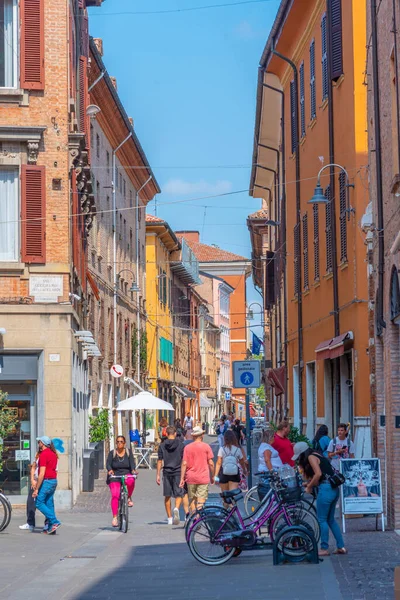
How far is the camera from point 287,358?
36.8 m

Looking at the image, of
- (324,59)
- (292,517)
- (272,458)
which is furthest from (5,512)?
(324,59)

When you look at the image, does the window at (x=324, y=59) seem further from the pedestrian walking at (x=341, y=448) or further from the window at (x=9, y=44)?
the pedestrian walking at (x=341, y=448)

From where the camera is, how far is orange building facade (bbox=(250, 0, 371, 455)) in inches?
901

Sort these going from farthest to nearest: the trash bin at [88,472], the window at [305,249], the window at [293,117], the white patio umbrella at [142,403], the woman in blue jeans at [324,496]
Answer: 1. the white patio umbrella at [142,403]
2. the window at [293,117]
3. the window at [305,249]
4. the trash bin at [88,472]
5. the woman in blue jeans at [324,496]

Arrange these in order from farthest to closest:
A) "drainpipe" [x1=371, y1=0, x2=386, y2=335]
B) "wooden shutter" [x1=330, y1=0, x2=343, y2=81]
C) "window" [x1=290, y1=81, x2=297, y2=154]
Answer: "window" [x1=290, y1=81, x2=297, y2=154] < "wooden shutter" [x1=330, y1=0, x2=343, y2=81] < "drainpipe" [x1=371, y1=0, x2=386, y2=335]

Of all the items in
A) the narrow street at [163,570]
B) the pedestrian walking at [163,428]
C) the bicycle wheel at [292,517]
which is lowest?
the narrow street at [163,570]

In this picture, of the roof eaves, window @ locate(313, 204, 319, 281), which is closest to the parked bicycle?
window @ locate(313, 204, 319, 281)

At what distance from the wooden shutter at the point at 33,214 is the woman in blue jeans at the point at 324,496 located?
10979 millimetres

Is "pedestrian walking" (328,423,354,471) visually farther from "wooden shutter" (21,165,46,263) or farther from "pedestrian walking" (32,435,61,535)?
"wooden shutter" (21,165,46,263)

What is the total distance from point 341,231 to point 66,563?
11.3 meters

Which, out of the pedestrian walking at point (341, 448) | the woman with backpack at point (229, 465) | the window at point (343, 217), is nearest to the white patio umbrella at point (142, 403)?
the window at point (343, 217)

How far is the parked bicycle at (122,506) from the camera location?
65.6 ft

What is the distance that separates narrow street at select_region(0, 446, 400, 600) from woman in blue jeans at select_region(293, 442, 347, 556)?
35 centimetres

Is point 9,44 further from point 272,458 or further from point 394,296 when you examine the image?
point 394,296
